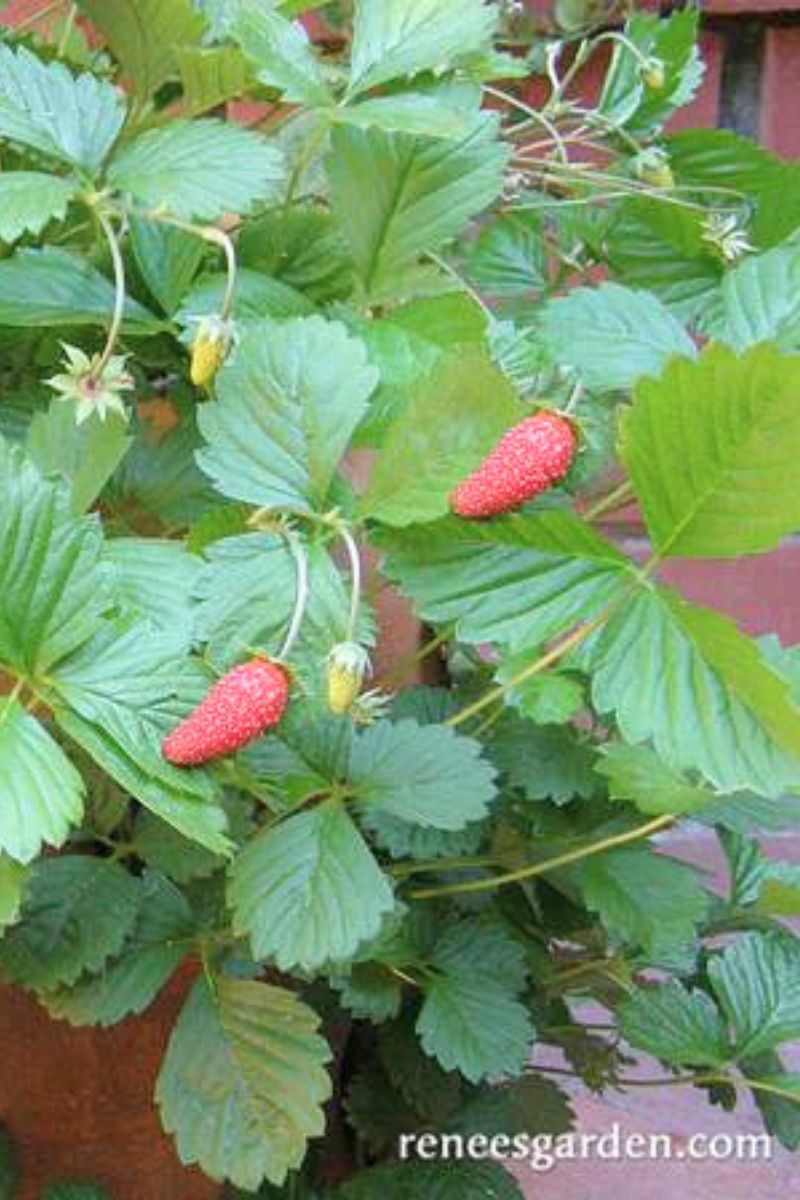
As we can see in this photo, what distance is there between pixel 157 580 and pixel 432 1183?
0.45 m

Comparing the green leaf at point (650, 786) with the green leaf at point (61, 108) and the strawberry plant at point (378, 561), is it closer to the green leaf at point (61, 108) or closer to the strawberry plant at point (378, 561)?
the strawberry plant at point (378, 561)

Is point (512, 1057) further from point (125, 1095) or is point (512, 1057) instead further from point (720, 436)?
point (720, 436)

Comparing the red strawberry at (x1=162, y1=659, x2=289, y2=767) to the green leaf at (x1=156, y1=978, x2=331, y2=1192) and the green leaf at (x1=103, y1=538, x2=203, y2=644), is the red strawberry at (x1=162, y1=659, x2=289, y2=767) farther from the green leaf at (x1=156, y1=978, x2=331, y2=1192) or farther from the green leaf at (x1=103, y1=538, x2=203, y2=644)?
the green leaf at (x1=156, y1=978, x2=331, y2=1192)

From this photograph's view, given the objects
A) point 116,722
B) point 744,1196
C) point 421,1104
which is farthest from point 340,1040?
point 116,722

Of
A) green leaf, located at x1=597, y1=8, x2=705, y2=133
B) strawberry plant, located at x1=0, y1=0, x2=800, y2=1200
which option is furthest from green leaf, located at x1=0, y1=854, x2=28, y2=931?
green leaf, located at x1=597, y1=8, x2=705, y2=133

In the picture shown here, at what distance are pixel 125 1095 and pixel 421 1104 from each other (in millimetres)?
160

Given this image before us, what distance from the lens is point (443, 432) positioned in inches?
21.2

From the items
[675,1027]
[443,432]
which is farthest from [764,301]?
[675,1027]

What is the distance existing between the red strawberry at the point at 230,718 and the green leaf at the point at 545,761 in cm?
29

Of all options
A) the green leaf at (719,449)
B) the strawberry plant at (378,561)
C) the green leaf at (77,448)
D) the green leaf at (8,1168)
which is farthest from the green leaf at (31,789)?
the green leaf at (8,1168)

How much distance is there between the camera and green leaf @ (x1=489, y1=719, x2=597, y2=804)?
0.75 m

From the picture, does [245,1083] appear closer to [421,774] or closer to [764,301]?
[421,774]

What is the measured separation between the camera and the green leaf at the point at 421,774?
0.64 metres

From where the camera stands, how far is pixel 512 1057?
741 millimetres
